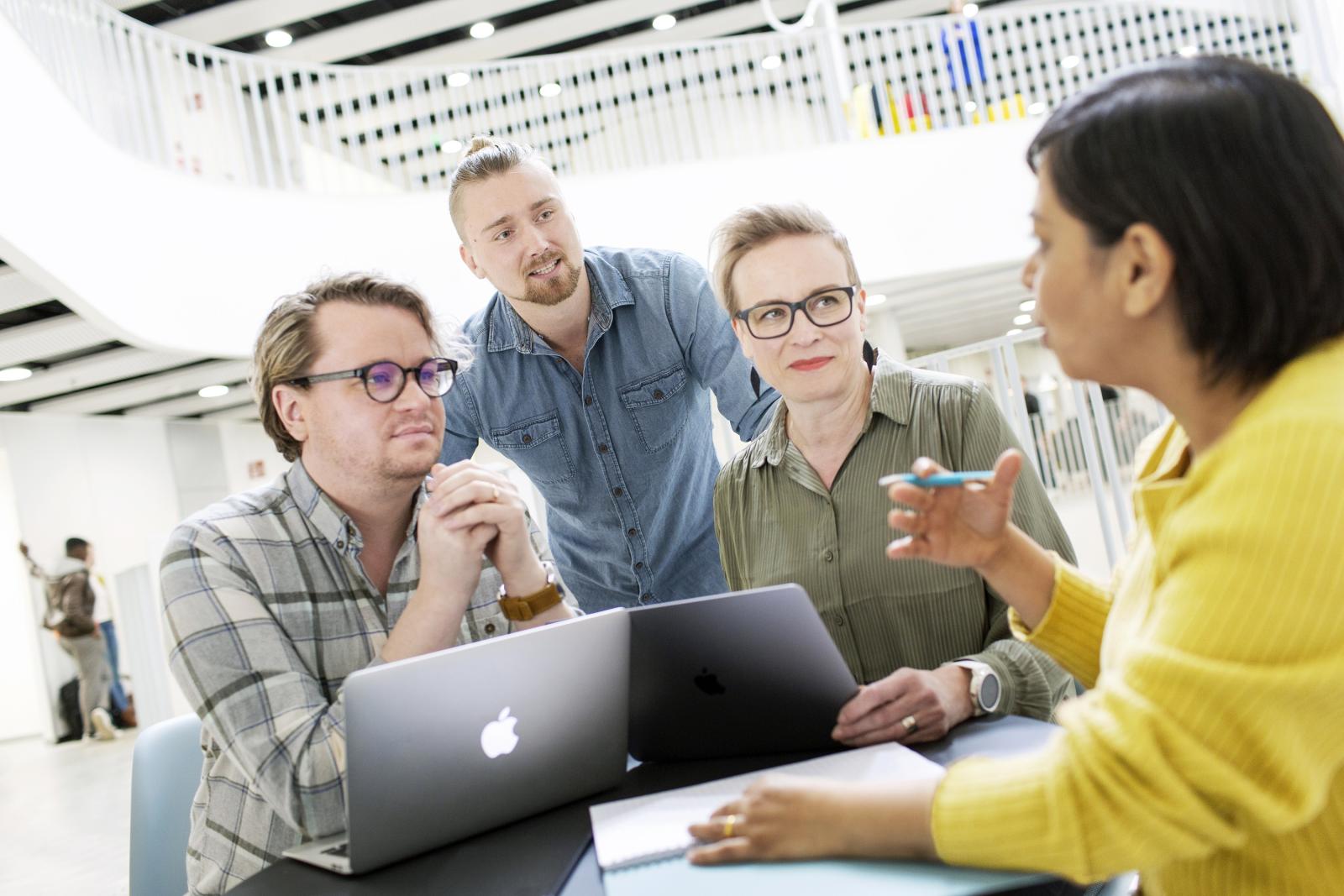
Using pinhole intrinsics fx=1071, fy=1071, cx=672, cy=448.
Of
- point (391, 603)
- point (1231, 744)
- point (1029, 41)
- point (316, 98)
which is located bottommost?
point (1231, 744)

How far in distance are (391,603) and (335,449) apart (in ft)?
0.83

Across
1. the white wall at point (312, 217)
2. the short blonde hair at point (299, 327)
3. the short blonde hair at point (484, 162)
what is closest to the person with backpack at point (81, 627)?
the white wall at point (312, 217)

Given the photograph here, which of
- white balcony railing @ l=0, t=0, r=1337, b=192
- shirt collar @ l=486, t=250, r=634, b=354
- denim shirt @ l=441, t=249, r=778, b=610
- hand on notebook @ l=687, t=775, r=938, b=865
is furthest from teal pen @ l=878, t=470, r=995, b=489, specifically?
white balcony railing @ l=0, t=0, r=1337, b=192

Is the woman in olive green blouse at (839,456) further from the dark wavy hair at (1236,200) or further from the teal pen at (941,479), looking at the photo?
the dark wavy hair at (1236,200)

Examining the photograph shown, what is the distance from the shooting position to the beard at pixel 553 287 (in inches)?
93.2

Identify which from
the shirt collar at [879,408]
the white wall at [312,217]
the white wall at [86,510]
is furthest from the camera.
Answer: the white wall at [86,510]

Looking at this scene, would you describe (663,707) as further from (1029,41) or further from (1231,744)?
(1029,41)

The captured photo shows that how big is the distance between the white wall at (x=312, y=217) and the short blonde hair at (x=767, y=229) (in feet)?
8.14

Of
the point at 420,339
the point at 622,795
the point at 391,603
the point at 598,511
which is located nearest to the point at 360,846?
the point at 622,795

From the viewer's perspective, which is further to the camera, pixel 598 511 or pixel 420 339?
pixel 598 511

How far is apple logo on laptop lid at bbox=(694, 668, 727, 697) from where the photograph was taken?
1.30 metres

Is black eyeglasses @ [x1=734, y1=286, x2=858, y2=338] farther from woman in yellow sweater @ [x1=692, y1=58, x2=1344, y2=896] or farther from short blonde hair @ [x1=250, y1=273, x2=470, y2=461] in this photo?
woman in yellow sweater @ [x1=692, y1=58, x2=1344, y2=896]

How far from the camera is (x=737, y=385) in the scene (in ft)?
7.87

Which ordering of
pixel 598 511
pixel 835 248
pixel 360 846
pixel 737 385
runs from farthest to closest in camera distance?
1. pixel 598 511
2. pixel 737 385
3. pixel 835 248
4. pixel 360 846
